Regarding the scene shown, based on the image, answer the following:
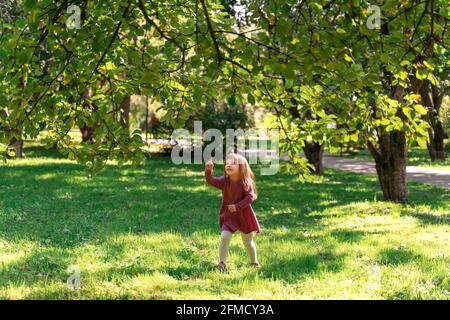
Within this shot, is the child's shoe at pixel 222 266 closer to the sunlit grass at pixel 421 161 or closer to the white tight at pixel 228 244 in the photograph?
the white tight at pixel 228 244

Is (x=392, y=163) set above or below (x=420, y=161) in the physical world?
above

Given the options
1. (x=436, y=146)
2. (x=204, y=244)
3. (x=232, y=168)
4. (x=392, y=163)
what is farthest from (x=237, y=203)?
(x=436, y=146)

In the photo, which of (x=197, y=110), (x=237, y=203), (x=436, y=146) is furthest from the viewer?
(x=436, y=146)

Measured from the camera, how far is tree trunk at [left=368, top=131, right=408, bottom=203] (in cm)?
1220

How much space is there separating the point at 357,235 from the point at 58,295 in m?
4.76

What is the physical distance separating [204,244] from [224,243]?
4.79ft

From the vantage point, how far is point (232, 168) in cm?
638

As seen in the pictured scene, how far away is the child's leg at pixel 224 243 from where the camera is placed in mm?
6332

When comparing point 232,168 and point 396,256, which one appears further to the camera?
point 396,256

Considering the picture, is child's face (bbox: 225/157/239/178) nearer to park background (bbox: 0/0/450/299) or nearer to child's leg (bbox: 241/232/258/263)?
child's leg (bbox: 241/232/258/263)

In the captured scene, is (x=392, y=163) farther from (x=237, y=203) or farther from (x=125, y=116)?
(x=125, y=116)

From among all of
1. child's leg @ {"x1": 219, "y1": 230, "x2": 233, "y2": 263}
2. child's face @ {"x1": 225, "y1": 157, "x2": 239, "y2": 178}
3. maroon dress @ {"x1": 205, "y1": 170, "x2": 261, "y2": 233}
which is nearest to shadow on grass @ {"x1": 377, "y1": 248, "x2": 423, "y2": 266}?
maroon dress @ {"x1": 205, "y1": 170, "x2": 261, "y2": 233}

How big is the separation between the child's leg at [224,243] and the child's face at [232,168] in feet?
2.07
